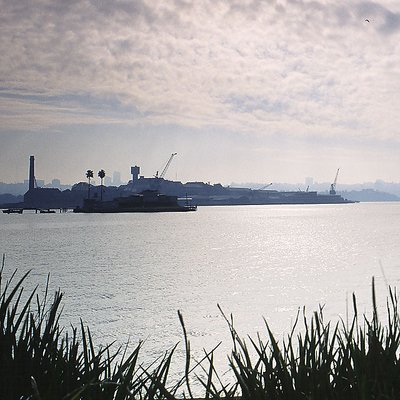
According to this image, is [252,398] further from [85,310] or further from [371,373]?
[85,310]

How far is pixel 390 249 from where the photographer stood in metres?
81.4

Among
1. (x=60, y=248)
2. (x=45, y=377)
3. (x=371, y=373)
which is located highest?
(x=371, y=373)

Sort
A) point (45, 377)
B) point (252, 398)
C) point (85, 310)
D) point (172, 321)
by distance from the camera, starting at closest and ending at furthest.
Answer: point (252, 398) → point (45, 377) → point (172, 321) → point (85, 310)

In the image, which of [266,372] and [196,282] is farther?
[196,282]

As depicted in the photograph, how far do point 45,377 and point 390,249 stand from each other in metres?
81.4

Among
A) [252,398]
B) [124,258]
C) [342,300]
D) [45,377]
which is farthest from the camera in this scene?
[124,258]

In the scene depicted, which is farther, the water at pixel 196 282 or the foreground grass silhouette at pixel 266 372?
the water at pixel 196 282

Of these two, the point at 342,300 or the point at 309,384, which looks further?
the point at 342,300

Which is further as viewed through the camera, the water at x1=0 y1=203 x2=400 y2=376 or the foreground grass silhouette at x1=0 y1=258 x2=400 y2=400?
the water at x1=0 y1=203 x2=400 y2=376

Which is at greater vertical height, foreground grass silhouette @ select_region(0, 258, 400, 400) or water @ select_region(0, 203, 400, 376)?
foreground grass silhouette @ select_region(0, 258, 400, 400)

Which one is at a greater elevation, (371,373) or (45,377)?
(371,373)

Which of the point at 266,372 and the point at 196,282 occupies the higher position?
the point at 266,372

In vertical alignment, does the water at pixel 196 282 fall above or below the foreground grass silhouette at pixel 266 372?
below

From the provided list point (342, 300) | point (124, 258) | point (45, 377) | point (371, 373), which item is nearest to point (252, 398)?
point (371, 373)
